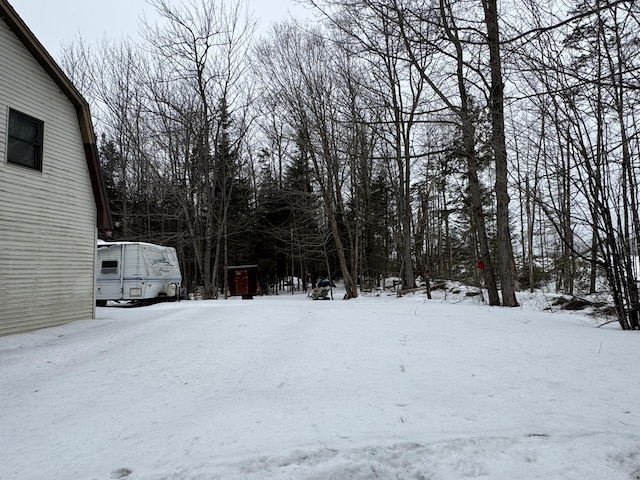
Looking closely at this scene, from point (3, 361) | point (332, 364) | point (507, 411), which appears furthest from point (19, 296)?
point (507, 411)

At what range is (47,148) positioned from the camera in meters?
8.09

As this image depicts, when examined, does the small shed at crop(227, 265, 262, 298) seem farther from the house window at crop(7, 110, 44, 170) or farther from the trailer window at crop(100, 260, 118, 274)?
the house window at crop(7, 110, 44, 170)

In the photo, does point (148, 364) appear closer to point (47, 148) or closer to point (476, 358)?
point (476, 358)

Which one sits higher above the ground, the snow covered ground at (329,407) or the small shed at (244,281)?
the small shed at (244,281)

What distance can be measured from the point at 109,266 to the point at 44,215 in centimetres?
607

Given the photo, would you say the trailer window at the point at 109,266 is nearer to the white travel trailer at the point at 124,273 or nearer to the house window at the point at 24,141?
the white travel trailer at the point at 124,273

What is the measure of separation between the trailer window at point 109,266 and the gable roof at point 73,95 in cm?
440

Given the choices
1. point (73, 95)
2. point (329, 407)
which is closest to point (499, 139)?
point (329, 407)

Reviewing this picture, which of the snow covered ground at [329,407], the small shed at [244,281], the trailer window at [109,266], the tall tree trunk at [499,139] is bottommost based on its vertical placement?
the snow covered ground at [329,407]

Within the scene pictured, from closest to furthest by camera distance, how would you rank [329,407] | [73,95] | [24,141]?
[329,407], [24,141], [73,95]

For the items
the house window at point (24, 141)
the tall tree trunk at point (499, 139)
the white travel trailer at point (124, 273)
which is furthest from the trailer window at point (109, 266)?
the tall tree trunk at point (499, 139)

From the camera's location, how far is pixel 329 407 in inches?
109

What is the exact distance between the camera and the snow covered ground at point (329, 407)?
6.63ft

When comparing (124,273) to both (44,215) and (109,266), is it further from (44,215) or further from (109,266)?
(44,215)
